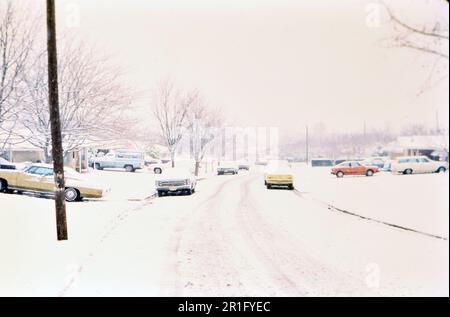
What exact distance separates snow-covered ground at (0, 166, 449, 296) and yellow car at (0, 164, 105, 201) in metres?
3.06

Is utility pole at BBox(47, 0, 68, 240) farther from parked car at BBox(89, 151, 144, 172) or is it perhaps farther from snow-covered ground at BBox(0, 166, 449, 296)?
parked car at BBox(89, 151, 144, 172)

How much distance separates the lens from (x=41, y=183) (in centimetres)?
1873

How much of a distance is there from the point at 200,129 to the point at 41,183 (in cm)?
3309

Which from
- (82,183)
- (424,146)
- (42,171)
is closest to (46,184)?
(42,171)

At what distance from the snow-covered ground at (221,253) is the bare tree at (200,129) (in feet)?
112

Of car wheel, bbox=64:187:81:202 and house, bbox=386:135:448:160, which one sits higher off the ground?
house, bbox=386:135:448:160

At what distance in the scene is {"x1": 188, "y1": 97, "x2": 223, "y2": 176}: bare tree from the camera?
49625 mm

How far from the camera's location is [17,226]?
12.0 metres

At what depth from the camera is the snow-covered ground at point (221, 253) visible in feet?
21.8

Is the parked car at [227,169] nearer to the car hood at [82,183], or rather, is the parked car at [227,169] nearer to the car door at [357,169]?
the car door at [357,169]

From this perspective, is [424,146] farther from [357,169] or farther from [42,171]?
[42,171]

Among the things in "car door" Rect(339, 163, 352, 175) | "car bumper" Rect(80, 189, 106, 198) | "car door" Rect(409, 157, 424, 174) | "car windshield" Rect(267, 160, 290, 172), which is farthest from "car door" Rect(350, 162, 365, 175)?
"car bumper" Rect(80, 189, 106, 198)
